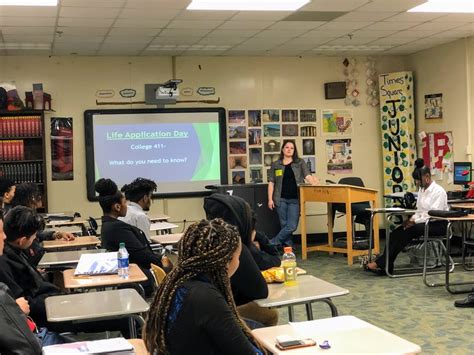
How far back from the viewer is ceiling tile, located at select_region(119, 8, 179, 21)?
6.57 meters

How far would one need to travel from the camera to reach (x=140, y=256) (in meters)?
4.84

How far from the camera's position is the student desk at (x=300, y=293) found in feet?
10.1

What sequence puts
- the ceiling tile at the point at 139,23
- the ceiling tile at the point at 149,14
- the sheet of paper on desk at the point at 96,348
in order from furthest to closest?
the ceiling tile at the point at 139,23
the ceiling tile at the point at 149,14
the sheet of paper on desk at the point at 96,348

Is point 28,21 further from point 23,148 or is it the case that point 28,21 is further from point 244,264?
point 244,264

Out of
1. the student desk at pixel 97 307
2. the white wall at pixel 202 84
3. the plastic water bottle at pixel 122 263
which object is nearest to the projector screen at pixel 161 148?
the white wall at pixel 202 84

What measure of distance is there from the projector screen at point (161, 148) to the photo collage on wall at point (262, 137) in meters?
0.19

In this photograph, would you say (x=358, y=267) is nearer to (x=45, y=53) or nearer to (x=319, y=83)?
(x=319, y=83)

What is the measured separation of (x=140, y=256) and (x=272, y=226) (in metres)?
4.68

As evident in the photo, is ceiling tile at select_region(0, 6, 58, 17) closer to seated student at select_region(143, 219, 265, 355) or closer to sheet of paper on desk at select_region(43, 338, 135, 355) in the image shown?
sheet of paper on desk at select_region(43, 338, 135, 355)

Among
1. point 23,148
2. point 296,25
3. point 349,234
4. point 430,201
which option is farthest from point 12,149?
point 430,201

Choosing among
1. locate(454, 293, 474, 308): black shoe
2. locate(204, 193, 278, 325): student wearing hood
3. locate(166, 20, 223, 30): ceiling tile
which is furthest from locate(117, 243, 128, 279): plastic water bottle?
locate(166, 20, 223, 30): ceiling tile

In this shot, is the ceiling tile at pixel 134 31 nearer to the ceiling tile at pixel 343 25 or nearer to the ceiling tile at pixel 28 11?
the ceiling tile at pixel 28 11

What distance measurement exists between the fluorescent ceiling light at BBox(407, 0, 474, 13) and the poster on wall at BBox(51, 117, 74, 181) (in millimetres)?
4928

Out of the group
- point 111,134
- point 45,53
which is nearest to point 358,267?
point 111,134
